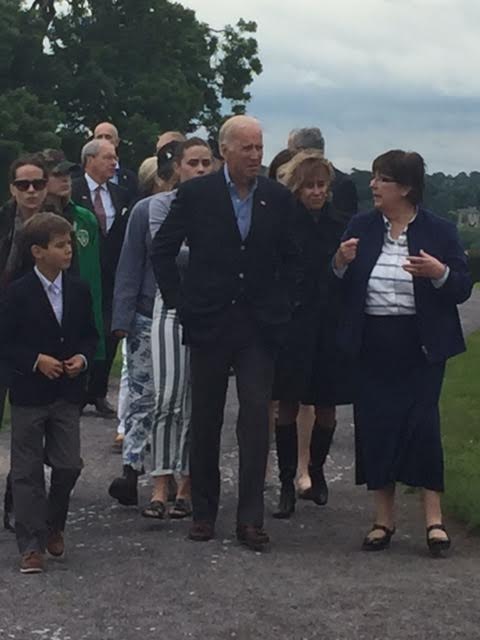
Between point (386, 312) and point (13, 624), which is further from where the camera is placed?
point (386, 312)

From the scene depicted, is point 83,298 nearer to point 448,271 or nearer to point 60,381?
point 60,381

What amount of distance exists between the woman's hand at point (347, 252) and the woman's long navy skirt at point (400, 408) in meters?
0.30

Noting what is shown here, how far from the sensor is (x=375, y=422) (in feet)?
27.5

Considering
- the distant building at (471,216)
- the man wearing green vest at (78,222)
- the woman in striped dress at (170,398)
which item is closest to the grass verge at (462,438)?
the woman in striped dress at (170,398)

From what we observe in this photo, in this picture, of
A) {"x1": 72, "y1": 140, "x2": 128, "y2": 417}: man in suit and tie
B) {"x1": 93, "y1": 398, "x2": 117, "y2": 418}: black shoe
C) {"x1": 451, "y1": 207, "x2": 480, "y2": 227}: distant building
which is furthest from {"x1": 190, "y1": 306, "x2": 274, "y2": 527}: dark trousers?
{"x1": 451, "y1": 207, "x2": 480, "y2": 227}: distant building

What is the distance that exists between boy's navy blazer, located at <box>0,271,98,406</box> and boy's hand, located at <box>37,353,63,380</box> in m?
0.03

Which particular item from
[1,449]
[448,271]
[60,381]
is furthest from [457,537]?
[1,449]

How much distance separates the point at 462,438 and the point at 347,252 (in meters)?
4.50

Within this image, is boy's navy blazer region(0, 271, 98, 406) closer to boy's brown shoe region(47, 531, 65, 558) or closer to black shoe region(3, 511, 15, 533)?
boy's brown shoe region(47, 531, 65, 558)

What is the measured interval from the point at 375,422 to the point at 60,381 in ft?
5.24

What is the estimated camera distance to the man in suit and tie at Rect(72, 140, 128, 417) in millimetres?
11891

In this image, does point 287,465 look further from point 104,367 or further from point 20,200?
point 104,367

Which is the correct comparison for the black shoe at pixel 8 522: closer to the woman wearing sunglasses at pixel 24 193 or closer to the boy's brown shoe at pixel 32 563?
the boy's brown shoe at pixel 32 563

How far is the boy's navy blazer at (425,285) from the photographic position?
8125 mm
